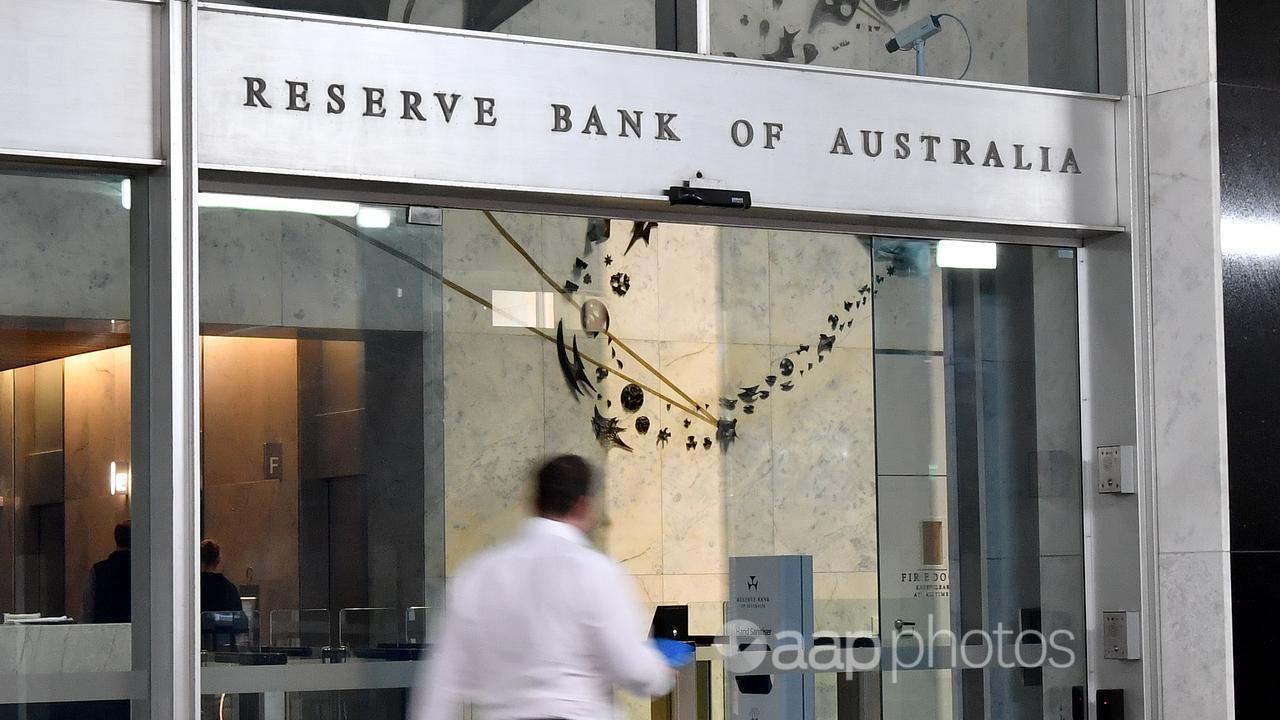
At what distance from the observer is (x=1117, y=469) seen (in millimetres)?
6316

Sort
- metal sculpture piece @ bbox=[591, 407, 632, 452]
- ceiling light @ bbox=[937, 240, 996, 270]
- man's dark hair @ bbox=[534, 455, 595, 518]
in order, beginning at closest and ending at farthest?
man's dark hair @ bbox=[534, 455, 595, 518]
metal sculpture piece @ bbox=[591, 407, 632, 452]
ceiling light @ bbox=[937, 240, 996, 270]

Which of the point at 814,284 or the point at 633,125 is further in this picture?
the point at 814,284

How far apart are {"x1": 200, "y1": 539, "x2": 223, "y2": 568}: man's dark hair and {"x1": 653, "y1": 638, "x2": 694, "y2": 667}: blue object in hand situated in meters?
1.58

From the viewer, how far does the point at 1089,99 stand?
643cm

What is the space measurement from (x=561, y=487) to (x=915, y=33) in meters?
2.80

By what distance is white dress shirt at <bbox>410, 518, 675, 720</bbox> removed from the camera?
4.29 metres

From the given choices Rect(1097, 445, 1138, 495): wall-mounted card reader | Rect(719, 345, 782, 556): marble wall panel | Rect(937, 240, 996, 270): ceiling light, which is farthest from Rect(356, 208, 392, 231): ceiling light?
Rect(1097, 445, 1138, 495): wall-mounted card reader

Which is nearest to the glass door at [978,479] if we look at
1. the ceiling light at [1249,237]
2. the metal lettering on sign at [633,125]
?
the metal lettering on sign at [633,125]

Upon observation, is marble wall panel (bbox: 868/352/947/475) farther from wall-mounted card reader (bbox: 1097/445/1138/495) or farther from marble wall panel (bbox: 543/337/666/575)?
marble wall panel (bbox: 543/337/666/575)

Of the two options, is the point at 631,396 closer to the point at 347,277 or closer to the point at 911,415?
the point at 347,277

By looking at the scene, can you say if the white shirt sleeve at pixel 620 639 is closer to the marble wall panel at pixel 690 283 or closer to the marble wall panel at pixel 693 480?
the marble wall panel at pixel 693 480

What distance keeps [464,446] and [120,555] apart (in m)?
1.16

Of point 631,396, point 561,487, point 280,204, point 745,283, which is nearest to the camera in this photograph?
point 561,487

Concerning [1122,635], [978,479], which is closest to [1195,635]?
[1122,635]
